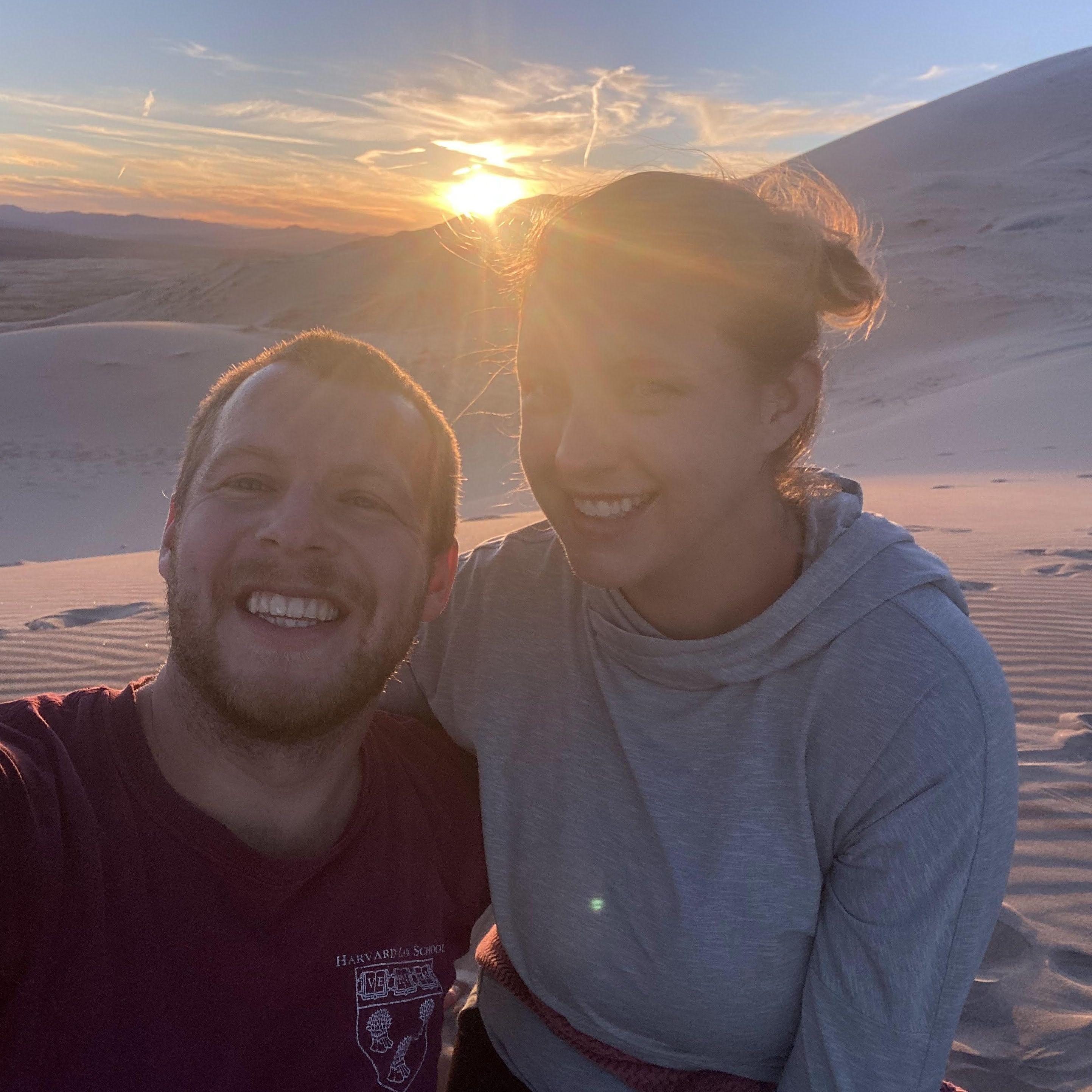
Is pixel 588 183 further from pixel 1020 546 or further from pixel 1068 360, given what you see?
pixel 1068 360

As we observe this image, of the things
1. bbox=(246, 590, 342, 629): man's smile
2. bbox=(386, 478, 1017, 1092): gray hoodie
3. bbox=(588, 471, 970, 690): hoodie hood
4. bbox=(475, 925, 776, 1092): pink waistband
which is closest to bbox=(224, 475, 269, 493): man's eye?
bbox=(246, 590, 342, 629): man's smile

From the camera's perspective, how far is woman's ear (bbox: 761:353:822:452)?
6.04 feet

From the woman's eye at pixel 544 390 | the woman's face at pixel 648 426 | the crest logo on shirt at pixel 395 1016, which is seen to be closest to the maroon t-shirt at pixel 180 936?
the crest logo on shirt at pixel 395 1016

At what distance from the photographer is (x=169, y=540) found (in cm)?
200

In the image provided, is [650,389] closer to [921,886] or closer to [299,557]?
[299,557]

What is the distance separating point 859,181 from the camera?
51969 mm

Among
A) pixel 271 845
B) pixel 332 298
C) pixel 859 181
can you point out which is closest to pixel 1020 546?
pixel 271 845

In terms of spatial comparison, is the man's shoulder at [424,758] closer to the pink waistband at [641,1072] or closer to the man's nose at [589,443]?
the pink waistband at [641,1072]

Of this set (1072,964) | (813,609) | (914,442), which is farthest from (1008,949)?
(914,442)

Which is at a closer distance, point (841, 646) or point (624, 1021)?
point (841, 646)

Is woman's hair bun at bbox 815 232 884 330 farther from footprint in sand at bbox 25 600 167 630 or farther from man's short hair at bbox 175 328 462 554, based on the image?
footprint in sand at bbox 25 600 167 630

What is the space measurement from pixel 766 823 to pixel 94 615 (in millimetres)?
6115

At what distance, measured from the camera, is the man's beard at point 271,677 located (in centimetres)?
176

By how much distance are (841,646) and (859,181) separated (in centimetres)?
5661
